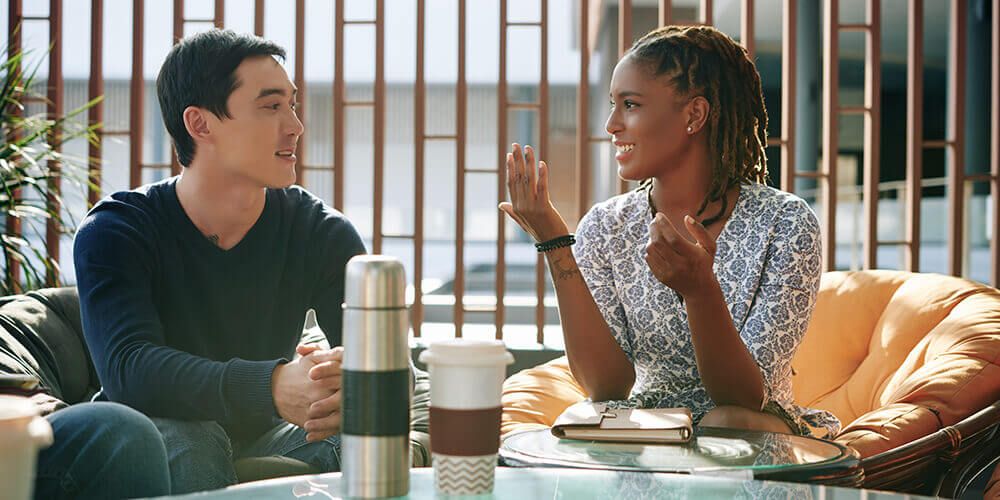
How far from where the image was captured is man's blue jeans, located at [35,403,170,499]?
1.27 m

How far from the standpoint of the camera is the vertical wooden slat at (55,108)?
10.2 feet

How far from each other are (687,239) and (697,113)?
326 mm

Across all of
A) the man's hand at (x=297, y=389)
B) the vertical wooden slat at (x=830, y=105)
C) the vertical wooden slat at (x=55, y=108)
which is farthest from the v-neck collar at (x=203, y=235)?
the vertical wooden slat at (x=830, y=105)

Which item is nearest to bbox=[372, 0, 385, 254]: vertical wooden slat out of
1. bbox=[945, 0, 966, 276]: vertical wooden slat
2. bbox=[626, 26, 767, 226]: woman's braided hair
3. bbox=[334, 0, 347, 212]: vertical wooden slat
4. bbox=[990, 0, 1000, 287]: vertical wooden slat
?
bbox=[334, 0, 347, 212]: vertical wooden slat

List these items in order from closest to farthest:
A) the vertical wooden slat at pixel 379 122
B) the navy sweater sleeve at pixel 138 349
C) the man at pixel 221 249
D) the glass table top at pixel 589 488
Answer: the glass table top at pixel 589 488
the navy sweater sleeve at pixel 138 349
the man at pixel 221 249
the vertical wooden slat at pixel 379 122

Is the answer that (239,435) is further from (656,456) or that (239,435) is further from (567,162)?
(567,162)

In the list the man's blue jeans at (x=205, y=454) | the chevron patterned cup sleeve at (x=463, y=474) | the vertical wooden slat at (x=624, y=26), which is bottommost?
the man's blue jeans at (x=205, y=454)

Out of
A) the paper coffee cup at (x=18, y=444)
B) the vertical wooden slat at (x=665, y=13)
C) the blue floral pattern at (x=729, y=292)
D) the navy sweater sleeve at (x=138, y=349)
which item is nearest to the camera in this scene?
the paper coffee cup at (x=18, y=444)

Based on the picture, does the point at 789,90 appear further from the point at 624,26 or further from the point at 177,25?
the point at 177,25

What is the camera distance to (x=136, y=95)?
324 centimetres

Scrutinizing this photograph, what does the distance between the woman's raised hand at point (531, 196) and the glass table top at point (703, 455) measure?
1.51 feet

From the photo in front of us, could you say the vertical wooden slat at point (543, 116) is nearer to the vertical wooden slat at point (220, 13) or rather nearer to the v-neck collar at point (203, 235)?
the vertical wooden slat at point (220, 13)

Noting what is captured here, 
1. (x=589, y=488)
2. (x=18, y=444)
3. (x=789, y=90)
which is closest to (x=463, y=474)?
(x=589, y=488)

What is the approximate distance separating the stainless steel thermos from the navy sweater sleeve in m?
0.58
